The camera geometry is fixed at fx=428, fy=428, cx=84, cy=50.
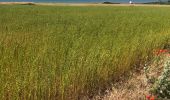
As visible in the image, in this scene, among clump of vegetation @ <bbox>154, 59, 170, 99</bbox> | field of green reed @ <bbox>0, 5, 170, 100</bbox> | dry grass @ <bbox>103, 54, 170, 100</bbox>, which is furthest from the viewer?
dry grass @ <bbox>103, 54, 170, 100</bbox>

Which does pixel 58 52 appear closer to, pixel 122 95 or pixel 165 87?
pixel 122 95

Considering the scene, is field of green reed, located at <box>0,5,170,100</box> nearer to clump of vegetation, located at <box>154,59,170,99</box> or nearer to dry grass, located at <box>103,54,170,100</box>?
dry grass, located at <box>103,54,170,100</box>

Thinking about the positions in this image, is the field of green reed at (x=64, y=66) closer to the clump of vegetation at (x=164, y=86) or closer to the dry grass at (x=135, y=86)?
the dry grass at (x=135, y=86)

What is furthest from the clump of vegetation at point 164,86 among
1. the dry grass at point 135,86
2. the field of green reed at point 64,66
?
the field of green reed at point 64,66

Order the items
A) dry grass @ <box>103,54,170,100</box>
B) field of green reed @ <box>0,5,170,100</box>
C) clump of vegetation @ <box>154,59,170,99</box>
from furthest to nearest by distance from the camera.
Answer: dry grass @ <box>103,54,170,100</box>, clump of vegetation @ <box>154,59,170,99</box>, field of green reed @ <box>0,5,170,100</box>

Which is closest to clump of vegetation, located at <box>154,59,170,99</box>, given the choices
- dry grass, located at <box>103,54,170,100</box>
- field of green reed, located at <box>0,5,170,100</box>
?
dry grass, located at <box>103,54,170,100</box>

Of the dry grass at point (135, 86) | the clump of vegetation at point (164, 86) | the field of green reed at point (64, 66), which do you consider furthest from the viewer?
the dry grass at point (135, 86)

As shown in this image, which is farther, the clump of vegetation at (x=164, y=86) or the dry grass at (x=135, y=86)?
the dry grass at (x=135, y=86)

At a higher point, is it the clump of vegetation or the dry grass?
the clump of vegetation

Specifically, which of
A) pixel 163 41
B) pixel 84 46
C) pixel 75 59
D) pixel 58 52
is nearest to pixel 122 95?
pixel 75 59

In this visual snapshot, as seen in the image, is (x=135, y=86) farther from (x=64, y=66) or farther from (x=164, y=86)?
(x=64, y=66)

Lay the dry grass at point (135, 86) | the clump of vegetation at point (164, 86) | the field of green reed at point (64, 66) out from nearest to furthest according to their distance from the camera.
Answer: the field of green reed at point (64, 66), the clump of vegetation at point (164, 86), the dry grass at point (135, 86)

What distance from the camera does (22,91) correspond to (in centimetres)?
524

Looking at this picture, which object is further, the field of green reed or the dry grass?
the dry grass
